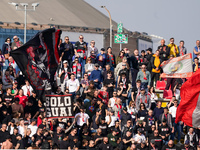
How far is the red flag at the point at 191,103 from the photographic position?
53.6 feet

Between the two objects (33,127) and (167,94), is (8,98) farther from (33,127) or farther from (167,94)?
(167,94)

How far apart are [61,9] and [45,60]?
6034cm

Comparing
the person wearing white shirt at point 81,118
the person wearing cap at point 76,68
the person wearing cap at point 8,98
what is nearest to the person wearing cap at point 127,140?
the person wearing white shirt at point 81,118

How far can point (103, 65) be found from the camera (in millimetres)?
26500

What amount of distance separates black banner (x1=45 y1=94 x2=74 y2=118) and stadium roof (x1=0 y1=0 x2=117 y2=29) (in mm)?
43123

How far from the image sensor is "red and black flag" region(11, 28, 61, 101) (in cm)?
1956

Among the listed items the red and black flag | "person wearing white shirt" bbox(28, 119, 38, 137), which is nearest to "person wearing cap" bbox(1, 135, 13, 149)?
"person wearing white shirt" bbox(28, 119, 38, 137)

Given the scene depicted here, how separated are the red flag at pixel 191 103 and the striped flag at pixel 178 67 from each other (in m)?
9.04

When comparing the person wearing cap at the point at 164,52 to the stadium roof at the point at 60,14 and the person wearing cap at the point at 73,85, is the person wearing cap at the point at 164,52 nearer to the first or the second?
the person wearing cap at the point at 73,85

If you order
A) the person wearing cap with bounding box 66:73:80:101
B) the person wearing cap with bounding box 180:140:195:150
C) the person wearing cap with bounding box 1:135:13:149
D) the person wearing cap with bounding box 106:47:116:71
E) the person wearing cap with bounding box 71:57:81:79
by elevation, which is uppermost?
the person wearing cap with bounding box 106:47:116:71

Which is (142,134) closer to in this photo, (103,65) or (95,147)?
(95,147)

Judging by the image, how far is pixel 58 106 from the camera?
20406 millimetres

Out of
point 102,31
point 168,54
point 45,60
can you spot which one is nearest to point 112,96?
point 168,54

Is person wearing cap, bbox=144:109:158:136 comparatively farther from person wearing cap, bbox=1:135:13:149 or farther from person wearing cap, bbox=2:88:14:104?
person wearing cap, bbox=2:88:14:104
